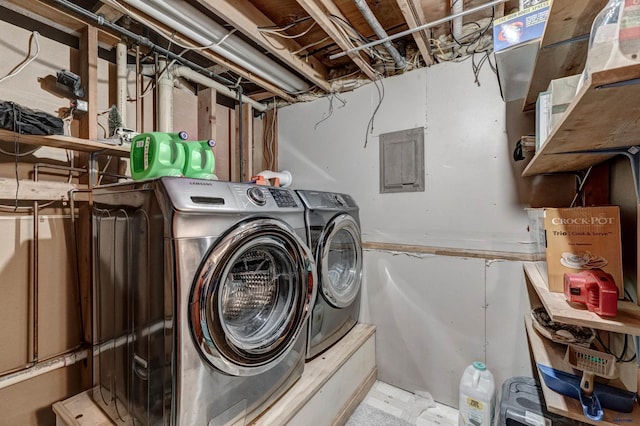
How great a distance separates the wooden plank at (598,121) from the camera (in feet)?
2.06

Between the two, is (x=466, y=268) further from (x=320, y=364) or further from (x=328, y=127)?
(x=328, y=127)

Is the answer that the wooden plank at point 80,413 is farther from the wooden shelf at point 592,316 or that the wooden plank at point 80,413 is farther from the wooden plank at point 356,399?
the wooden shelf at point 592,316

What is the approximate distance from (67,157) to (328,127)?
5.88ft

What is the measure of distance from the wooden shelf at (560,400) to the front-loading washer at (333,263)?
43.0 inches

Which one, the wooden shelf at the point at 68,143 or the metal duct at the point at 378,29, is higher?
the metal duct at the point at 378,29

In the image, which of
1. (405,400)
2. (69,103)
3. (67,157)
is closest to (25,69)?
(69,103)

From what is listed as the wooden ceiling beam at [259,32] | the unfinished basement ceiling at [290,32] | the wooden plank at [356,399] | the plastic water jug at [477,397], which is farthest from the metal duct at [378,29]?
the wooden plank at [356,399]

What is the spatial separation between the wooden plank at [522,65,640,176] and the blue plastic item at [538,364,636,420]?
0.96 m

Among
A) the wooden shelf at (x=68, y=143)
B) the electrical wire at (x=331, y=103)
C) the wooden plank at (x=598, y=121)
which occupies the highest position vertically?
the electrical wire at (x=331, y=103)

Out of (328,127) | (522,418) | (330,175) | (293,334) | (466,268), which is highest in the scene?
(328,127)

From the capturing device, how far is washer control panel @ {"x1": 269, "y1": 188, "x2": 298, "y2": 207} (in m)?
1.50

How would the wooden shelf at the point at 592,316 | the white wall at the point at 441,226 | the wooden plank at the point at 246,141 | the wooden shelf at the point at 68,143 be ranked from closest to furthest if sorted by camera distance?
the wooden shelf at the point at 592,316
the wooden shelf at the point at 68,143
the white wall at the point at 441,226
the wooden plank at the point at 246,141

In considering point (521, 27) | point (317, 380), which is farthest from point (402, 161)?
point (317, 380)

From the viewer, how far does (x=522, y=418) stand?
4.72 ft
